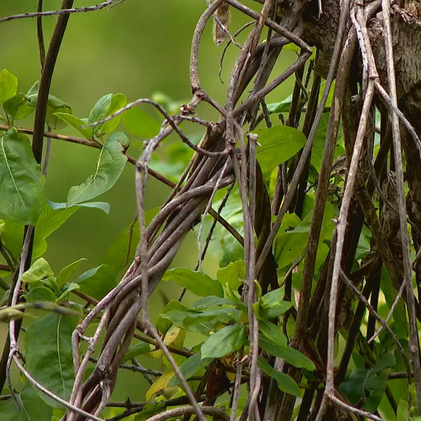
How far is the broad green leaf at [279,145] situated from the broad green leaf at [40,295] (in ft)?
0.79

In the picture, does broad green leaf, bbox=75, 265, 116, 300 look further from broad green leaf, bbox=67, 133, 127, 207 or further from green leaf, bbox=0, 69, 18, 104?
green leaf, bbox=0, 69, 18, 104

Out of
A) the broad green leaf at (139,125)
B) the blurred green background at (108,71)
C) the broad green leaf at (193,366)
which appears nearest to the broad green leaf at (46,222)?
the broad green leaf at (193,366)

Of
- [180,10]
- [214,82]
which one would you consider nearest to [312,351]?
[214,82]

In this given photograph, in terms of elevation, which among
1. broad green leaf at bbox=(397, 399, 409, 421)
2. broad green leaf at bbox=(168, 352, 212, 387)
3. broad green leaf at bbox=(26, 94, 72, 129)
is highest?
broad green leaf at bbox=(26, 94, 72, 129)

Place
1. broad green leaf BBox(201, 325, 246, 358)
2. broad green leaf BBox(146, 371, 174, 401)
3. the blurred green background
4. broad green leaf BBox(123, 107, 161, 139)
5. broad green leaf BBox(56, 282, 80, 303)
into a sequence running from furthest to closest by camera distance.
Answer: the blurred green background, broad green leaf BBox(123, 107, 161, 139), broad green leaf BBox(146, 371, 174, 401), broad green leaf BBox(56, 282, 80, 303), broad green leaf BBox(201, 325, 246, 358)

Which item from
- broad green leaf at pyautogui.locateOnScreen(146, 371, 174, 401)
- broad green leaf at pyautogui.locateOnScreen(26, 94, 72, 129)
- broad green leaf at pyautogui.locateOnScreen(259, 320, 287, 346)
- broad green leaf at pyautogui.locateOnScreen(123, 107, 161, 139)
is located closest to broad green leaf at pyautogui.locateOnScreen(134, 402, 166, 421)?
broad green leaf at pyautogui.locateOnScreen(146, 371, 174, 401)

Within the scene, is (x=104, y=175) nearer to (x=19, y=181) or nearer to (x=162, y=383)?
(x=19, y=181)

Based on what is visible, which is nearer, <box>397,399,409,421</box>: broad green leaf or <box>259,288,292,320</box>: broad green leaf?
<box>259,288,292,320</box>: broad green leaf

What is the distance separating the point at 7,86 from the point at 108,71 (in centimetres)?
209

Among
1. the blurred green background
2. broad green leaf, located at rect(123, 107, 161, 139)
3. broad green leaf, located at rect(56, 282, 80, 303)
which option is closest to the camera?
broad green leaf, located at rect(56, 282, 80, 303)

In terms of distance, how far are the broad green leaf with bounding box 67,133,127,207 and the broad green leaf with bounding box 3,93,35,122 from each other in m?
0.11

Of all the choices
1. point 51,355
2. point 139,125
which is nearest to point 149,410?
point 51,355

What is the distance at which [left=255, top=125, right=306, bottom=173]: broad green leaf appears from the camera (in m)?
0.66

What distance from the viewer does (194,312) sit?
623 millimetres
